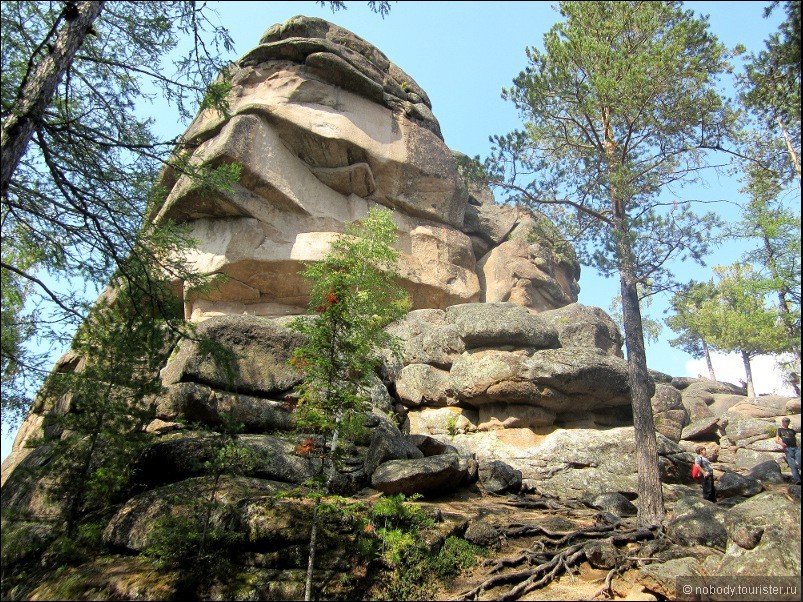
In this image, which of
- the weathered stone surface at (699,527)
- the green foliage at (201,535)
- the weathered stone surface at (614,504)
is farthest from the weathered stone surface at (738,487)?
the green foliage at (201,535)

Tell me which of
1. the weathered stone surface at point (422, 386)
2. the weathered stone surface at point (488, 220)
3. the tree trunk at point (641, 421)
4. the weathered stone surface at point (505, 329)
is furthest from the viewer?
the weathered stone surface at point (488, 220)

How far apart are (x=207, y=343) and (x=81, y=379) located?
5.97ft

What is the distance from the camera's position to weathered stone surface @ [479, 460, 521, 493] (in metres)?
12.8

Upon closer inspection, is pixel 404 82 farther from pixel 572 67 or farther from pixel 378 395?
pixel 378 395

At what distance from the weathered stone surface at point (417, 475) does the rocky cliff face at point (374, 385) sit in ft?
0.15

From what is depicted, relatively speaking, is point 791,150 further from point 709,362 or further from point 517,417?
point 709,362

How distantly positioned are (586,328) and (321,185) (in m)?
12.7

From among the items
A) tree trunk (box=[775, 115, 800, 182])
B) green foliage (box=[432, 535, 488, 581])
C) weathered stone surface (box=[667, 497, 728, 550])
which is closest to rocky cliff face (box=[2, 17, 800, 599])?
weathered stone surface (box=[667, 497, 728, 550])

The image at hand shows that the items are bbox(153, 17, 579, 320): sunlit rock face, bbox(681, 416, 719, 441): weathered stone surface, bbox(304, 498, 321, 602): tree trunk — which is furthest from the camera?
bbox(681, 416, 719, 441): weathered stone surface

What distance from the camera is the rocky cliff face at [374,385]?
769cm

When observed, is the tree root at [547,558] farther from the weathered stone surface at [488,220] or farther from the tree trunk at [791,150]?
the weathered stone surface at [488,220]

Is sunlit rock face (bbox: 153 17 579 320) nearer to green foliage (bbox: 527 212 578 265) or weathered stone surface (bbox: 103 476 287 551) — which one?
green foliage (bbox: 527 212 578 265)

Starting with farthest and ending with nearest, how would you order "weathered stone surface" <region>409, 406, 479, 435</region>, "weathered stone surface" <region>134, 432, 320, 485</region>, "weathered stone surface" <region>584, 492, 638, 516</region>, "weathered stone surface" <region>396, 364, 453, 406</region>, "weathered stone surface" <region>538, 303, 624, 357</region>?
"weathered stone surface" <region>538, 303, 624, 357</region>, "weathered stone surface" <region>396, 364, 453, 406</region>, "weathered stone surface" <region>409, 406, 479, 435</region>, "weathered stone surface" <region>584, 492, 638, 516</region>, "weathered stone surface" <region>134, 432, 320, 485</region>

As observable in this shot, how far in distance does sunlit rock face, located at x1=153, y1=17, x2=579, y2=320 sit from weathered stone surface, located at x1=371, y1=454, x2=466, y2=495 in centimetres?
1163
